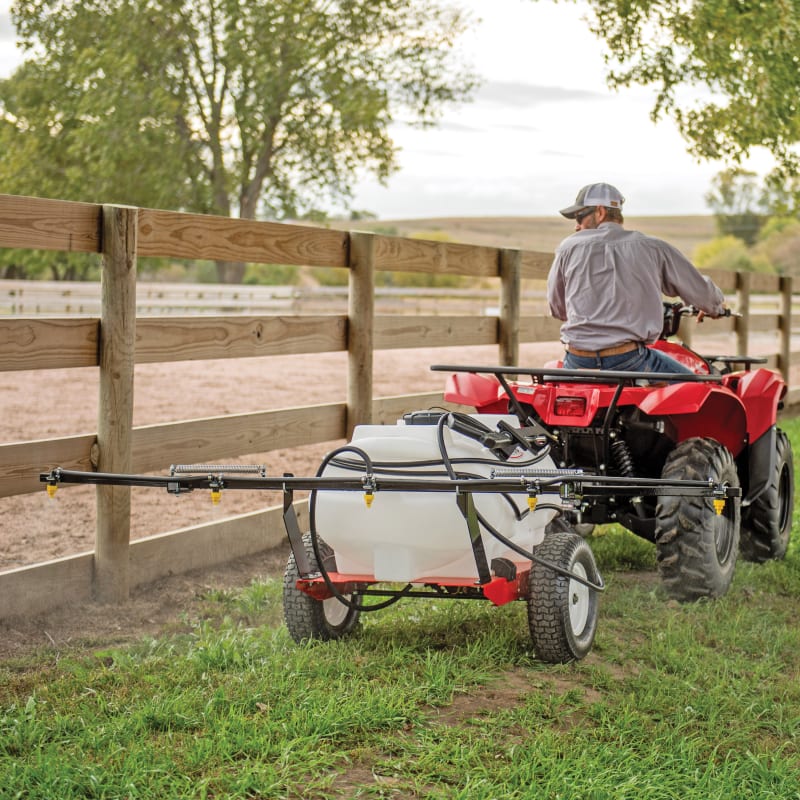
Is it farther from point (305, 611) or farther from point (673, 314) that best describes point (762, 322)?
point (305, 611)

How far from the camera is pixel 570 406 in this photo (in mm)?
4875

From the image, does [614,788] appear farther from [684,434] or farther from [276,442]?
[276,442]

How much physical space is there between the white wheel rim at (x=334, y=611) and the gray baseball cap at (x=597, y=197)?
2.10 m

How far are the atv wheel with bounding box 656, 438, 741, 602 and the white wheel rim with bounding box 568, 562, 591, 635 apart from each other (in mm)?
741

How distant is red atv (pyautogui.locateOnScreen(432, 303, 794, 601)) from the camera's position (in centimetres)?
480

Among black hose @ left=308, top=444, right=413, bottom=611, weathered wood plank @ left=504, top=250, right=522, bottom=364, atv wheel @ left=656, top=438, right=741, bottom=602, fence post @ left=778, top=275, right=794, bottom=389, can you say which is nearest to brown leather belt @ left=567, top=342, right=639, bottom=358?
atv wheel @ left=656, top=438, right=741, bottom=602

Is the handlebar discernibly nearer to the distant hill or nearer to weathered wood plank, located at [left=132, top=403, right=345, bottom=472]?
weathered wood plank, located at [left=132, top=403, right=345, bottom=472]

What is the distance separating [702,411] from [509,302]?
294cm

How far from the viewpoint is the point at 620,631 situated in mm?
4555

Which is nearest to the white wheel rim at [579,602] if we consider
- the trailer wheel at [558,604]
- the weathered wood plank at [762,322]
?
the trailer wheel at [558,604]

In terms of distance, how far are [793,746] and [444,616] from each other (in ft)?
4.98

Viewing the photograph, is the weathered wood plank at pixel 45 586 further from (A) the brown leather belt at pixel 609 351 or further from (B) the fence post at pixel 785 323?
(B) the fence post at pixel 785 323

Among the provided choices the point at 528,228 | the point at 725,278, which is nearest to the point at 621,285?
the point at 725,278

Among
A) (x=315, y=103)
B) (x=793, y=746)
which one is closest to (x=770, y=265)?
(x=315, y=103)
